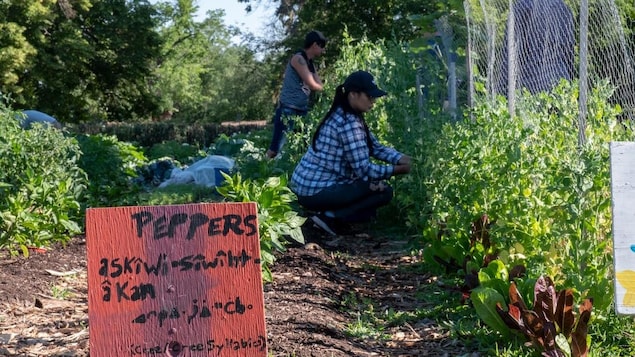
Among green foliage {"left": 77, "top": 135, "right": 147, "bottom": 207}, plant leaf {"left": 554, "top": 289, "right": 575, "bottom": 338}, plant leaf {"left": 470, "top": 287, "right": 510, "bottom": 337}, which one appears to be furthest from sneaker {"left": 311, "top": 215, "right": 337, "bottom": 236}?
plant leaf {"left": 554, "top": 289, "right": 575, "bottom": 338}

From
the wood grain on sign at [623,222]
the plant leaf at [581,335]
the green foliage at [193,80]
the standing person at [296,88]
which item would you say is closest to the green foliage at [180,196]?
the standing person at [296,88]

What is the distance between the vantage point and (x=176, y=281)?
3139 mm

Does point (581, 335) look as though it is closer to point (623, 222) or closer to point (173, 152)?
point (623, 222)

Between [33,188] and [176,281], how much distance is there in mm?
3183

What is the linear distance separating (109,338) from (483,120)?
255 centimetres

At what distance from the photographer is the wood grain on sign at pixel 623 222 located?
333 cm

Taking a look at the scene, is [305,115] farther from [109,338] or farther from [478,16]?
[109,338]

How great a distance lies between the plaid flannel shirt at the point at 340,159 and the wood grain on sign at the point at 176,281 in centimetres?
362

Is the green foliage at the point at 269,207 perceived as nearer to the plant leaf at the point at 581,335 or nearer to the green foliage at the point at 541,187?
the green foliage at the point at 541,187

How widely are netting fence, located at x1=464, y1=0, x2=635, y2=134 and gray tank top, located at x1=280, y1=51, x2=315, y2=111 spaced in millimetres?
2951

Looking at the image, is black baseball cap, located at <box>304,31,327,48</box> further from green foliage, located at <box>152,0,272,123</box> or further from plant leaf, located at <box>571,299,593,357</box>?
green foliage, located at <box>152,0,272,123</box>

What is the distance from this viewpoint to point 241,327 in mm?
3152

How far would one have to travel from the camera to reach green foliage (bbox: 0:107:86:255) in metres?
5.75

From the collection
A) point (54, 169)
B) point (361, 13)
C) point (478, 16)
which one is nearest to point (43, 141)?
point (54, 169)
